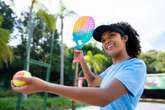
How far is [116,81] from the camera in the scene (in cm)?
156

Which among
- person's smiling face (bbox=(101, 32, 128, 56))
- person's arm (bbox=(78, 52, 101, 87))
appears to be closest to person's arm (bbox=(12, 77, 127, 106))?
person's smiling face (bbox=(101, 32, 128, 56))

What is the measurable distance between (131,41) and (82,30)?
1274 mm

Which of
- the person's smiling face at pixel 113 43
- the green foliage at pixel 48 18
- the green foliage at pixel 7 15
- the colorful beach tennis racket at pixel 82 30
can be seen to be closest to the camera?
the person's smiling face at pixel 113 43

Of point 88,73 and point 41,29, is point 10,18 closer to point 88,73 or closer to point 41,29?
point 41,29

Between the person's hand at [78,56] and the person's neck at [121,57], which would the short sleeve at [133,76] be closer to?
the person's neck at [121,57]

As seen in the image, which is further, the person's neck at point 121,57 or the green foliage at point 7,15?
the green foliage at point 7,15

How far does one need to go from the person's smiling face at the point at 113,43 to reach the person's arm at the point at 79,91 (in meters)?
0.35

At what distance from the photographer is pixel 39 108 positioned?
15.8m

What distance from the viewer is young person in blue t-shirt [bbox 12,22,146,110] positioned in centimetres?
143

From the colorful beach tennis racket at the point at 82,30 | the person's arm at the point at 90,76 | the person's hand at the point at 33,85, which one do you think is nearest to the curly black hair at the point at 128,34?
the person's arm at the point at 90,76

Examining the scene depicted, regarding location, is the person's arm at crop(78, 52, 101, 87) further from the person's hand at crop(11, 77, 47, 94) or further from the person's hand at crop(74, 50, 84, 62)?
the person's hand at crop(11, 77, 47, 94)

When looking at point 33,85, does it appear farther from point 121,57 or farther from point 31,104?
point 31,104

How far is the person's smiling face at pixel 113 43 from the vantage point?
6.08 feet

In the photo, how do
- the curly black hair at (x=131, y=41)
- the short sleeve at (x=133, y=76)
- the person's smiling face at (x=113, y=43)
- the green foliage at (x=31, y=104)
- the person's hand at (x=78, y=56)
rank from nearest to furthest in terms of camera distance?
the short sleeve at (x=133, y=76)
the person's smiling face at (x=113, y=43)
the curly black hair at (x=131, y=41)
the person's hand at (x=78, y=56)
the green foliage at (x=31, y=104)
